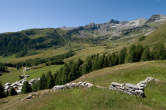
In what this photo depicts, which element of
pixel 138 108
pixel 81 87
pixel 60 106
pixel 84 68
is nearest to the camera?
pixel 138 108

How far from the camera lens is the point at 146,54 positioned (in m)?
80.2

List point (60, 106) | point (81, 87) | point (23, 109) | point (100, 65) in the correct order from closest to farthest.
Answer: point (60, 106) < point (23, 109) < point (81, 87) < point (100, 65)

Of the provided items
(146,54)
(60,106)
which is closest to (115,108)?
(60,106)

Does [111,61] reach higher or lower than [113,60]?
lower

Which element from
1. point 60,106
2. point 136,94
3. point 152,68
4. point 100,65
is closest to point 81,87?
point 60,106

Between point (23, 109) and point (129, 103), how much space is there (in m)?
18.9

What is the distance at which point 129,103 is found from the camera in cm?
2048

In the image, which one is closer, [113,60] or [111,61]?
[111,61]

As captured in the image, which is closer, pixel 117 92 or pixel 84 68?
pixel 117 92

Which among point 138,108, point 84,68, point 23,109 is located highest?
point 138,108

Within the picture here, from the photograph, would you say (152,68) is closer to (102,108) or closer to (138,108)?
(138,108)

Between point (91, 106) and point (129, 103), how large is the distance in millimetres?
6275

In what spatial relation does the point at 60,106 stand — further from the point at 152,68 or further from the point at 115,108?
the point at 152,68

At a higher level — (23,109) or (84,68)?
(23,109)
